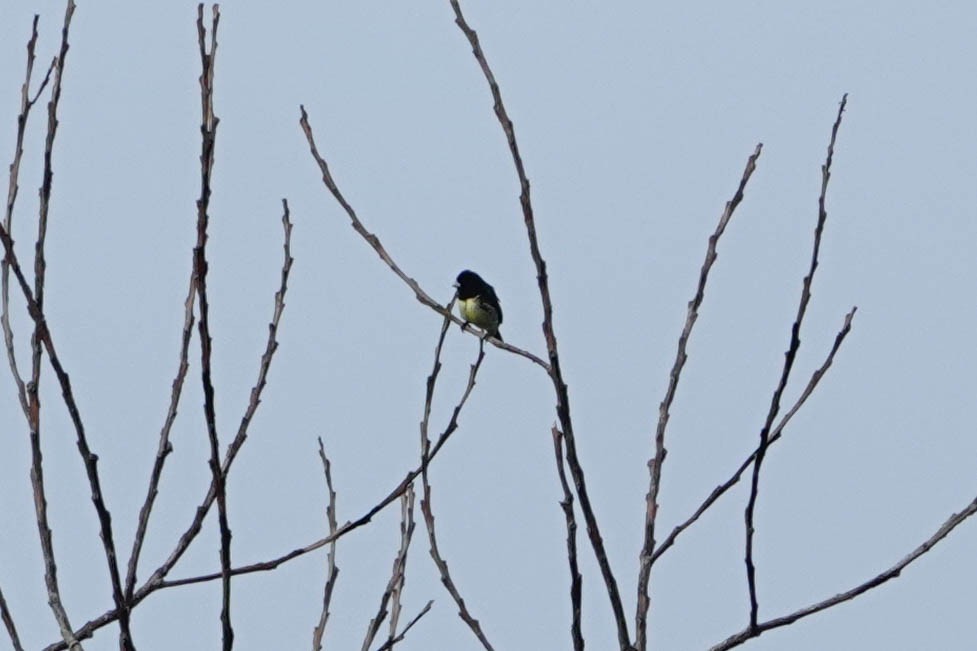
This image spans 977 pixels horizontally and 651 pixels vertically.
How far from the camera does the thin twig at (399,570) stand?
8.68 feet

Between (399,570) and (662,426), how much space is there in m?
0.69

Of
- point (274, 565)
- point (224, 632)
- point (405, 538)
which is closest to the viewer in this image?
point (224, 632)

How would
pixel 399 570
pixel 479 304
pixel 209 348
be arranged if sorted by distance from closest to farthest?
pixel 209 348, pixel 399 570, pixel 479 304

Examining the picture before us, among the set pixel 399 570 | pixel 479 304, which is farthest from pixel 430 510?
pixel 479 304

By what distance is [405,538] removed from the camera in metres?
2.84

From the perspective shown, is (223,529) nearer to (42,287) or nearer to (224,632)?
(224,632)

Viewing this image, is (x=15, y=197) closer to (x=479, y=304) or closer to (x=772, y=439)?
(x=772, y=439)

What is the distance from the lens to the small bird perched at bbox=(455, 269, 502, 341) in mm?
8883

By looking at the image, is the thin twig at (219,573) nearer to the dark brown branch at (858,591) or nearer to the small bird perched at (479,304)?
the dark brown branch at (858,591)

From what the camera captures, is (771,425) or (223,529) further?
(771,425)

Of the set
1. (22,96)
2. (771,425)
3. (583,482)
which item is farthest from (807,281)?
(22,96)

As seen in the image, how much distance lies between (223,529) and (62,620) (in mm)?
395

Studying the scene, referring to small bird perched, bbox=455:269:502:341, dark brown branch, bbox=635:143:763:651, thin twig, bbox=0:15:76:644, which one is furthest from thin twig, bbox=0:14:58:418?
small bird perched, bbox=455:269:502:341

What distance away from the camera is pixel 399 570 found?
2.79 m
